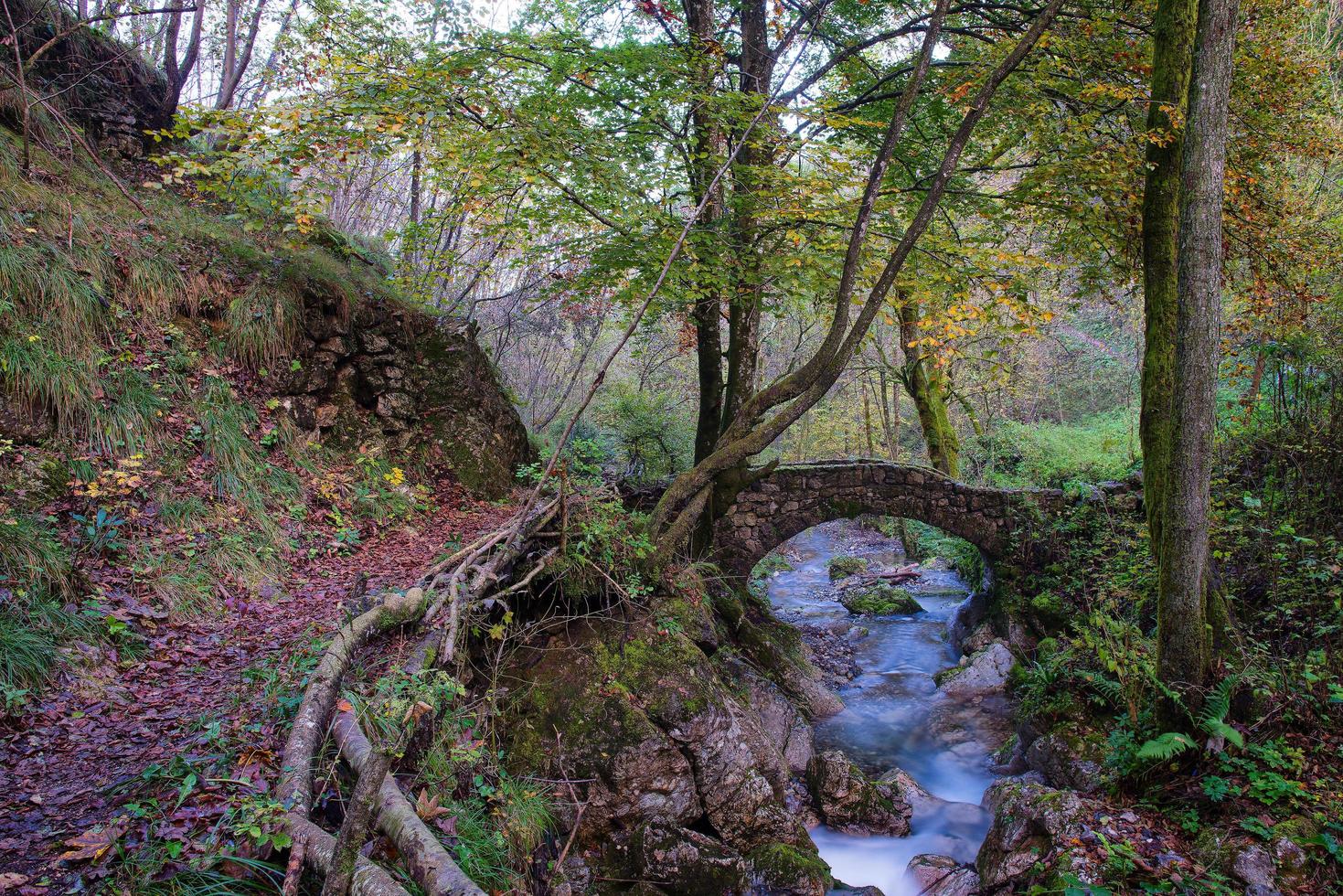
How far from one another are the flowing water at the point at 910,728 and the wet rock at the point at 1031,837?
0.79 meters

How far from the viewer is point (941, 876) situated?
539cm

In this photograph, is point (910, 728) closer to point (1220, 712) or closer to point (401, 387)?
point (1220, 712)

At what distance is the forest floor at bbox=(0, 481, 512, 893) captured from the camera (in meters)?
2.15

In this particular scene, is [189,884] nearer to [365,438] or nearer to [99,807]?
[99,807]

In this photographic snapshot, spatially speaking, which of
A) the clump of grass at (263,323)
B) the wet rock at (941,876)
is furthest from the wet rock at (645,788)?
Answer: the clump of grass at (263,323)

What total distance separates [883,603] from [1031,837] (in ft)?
29.1

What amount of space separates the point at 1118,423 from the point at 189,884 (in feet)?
54.2

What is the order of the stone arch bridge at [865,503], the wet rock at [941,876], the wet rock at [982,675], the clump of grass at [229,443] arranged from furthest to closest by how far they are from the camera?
1. the stone arch bridge at [865,503]
2. the wet rock at [982,675]
3. the clump of grass at [229,443]
4. the wet rock at [941,876]

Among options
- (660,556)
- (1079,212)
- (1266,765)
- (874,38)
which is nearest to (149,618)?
(660,556)

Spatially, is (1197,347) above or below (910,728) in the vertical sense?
above

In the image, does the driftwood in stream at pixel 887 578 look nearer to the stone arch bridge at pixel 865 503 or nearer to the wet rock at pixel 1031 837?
the stone arch bridge at pixel 865 503

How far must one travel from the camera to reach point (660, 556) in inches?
225

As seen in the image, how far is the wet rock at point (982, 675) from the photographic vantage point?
9.22 m

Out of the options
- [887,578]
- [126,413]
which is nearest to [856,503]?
[887,578]
